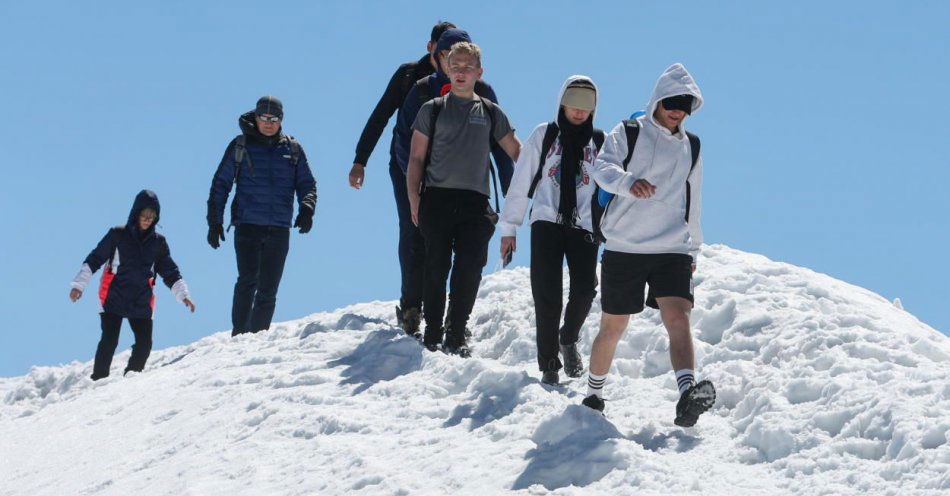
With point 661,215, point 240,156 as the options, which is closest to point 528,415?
point 661,215

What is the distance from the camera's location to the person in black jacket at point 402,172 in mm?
10789

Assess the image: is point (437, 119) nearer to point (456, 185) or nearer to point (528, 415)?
point (456, 185)

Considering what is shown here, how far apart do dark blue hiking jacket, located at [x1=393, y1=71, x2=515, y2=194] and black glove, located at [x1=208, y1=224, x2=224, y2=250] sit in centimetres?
266

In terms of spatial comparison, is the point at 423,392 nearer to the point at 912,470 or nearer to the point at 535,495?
the point at 535,495

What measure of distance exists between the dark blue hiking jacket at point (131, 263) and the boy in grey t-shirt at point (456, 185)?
4767mm

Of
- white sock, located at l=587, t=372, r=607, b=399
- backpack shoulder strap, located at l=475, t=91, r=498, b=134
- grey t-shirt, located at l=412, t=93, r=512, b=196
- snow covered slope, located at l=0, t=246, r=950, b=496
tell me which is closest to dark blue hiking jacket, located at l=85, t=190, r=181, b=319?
snow covered slope, located at l=0, t=246, r=950, b=496

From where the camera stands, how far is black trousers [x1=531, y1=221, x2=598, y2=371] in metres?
8.99

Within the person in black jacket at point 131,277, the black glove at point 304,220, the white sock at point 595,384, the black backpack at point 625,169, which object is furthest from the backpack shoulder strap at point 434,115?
the person in black jacket at point 131,277

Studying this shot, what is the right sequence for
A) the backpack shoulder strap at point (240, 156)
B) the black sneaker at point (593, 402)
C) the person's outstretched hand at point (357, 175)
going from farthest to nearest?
the backpack shoulder strap at point (240, 156) → the person's outstretched hand at point (357, 175) → the black sneaker at point (593, 402)

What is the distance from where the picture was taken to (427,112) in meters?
9.76

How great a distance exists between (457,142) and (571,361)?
202cm

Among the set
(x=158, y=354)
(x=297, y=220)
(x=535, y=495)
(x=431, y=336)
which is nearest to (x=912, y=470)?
(x=535, y=495)

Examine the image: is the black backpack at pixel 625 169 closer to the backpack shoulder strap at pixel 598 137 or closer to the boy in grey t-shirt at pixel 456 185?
the backpack shoulder strap at pixel 598 137

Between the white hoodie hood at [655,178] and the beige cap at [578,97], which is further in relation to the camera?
the beige cap at [578,97]
